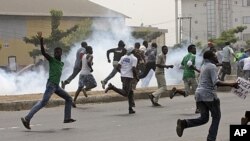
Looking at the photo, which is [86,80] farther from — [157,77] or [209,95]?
[209,95]

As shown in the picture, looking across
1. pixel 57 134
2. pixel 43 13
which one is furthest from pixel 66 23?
pixel 57 134

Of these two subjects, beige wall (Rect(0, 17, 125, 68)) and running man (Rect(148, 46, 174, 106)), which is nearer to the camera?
running man (Rect(148, 46, 174, 106))

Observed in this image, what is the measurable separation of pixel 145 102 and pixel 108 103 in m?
1.16

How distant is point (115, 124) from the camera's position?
12.4m

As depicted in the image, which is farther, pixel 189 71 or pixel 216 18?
pixel 216 18

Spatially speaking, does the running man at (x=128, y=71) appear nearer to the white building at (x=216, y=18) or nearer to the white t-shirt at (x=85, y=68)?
the white t-shirt at (x=85, y=68)

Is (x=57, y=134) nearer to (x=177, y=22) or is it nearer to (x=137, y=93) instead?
(x=137, y=93)

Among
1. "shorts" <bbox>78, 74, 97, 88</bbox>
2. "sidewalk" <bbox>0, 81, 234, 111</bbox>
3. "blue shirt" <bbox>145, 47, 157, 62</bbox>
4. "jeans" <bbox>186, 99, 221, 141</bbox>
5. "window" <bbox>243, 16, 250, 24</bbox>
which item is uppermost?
"window" <bbox>243, 16, 250, 24</bbox>

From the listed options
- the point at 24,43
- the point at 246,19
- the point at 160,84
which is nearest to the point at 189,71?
the point at 160,84

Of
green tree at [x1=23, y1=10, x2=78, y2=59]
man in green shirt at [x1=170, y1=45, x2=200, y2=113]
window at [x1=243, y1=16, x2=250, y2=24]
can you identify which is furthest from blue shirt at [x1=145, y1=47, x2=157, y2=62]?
window at [x1=243, y1=16, x2=250, y2=24]

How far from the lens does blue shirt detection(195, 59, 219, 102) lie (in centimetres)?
924

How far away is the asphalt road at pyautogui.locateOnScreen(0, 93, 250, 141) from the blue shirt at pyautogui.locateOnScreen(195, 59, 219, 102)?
1.09m

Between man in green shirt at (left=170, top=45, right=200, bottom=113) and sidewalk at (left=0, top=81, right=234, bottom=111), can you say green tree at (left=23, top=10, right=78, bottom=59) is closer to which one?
sidewalk at (left=0, top=81, right=234, bottom=111)

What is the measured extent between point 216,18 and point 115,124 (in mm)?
86109
